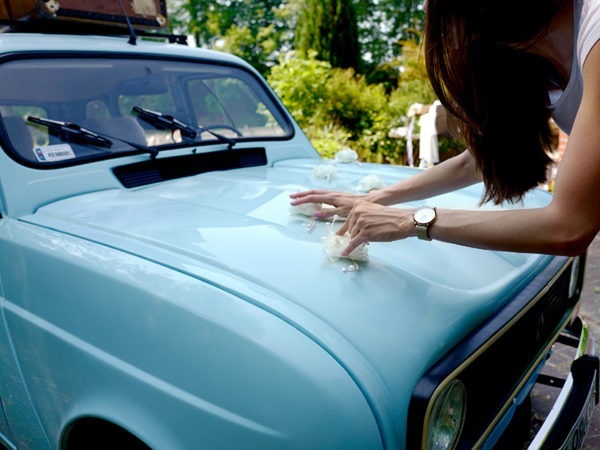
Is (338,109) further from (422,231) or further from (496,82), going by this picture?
(422,231)

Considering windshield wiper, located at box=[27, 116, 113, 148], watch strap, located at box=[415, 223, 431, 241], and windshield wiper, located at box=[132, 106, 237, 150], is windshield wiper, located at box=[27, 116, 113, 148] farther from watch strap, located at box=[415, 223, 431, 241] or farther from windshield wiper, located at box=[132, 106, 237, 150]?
watch strap, located at box=[415, 223, 431, 241]

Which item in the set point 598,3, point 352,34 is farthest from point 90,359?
point 352,34

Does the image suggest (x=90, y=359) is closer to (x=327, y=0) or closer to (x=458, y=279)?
(x=458, y=279)

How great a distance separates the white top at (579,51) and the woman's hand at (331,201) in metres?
0.68

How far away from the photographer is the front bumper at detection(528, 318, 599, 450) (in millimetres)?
1455

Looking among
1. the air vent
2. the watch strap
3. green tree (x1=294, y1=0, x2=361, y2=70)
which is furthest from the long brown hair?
green tree (x1=294, y1=0, x2=361, y2=70)

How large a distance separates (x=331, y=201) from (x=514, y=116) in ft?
2.10

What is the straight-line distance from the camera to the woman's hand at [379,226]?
127 cm

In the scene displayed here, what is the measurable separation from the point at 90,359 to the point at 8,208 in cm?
73

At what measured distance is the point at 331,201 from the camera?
1.75m

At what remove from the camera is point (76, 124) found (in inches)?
81.4

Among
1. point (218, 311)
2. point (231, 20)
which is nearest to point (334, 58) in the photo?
point (231, 20)

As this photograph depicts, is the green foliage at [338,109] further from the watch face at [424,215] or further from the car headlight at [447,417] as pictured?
the car headlight at [447,417]

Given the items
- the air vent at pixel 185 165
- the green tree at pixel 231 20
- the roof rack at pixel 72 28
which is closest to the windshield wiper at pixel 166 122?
the air vent at pixel 185 165
